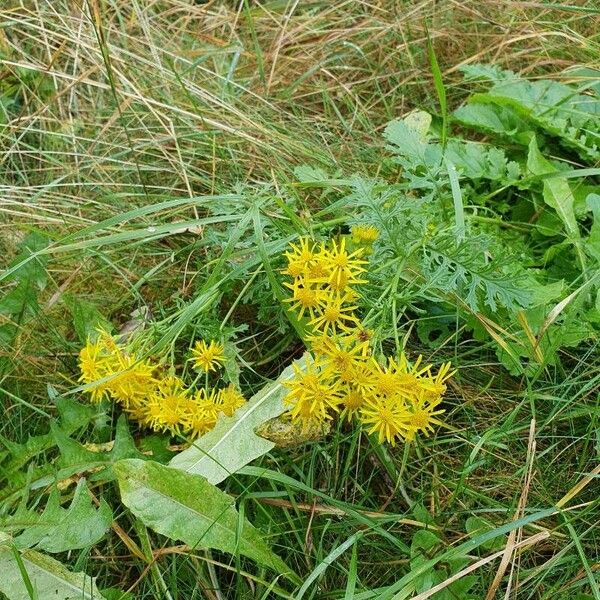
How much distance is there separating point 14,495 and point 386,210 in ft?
2.93

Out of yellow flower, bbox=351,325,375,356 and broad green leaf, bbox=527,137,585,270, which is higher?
yellow flower, bbox=351,325,375,356

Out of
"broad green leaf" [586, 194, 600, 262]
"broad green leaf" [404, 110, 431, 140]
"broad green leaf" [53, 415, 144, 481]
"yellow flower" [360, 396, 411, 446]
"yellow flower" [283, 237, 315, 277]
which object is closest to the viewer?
"yellow flower" [360, 396, 411, 446]

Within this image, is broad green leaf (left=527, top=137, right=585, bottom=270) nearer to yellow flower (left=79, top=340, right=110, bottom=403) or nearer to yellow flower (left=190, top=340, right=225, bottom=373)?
yellow flower (left=190, top=340, right=225, bottom=373)

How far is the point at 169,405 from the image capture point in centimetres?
162

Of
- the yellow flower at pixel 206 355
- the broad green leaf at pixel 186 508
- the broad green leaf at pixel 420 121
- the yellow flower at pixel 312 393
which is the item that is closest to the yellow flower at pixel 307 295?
the yellow flower at pixel 312 393

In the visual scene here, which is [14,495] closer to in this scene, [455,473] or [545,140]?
[455,473]

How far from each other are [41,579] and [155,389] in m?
0.39

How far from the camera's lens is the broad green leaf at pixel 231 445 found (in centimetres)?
156

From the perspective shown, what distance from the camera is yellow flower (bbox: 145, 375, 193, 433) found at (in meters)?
1.61

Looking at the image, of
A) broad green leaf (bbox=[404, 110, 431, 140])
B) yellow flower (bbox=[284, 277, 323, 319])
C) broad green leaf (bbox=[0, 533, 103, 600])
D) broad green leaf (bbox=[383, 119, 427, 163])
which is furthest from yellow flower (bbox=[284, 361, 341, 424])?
broad green leaf (bbox=[404, 110, 431, 140])

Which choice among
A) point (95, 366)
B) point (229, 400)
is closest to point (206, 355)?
point (229, 400)

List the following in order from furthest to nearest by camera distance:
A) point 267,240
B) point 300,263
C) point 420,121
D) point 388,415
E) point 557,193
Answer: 1. point 420,121
2. point 557,193
3. point 267,240
4. point 300,263
5. point 388,415

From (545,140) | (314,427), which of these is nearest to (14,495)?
(314,427)

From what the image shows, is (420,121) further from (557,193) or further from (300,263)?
(300,263)
